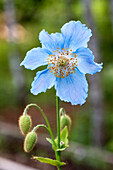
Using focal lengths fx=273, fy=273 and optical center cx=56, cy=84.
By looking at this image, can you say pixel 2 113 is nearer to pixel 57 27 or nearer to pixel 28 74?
pixel 28 74

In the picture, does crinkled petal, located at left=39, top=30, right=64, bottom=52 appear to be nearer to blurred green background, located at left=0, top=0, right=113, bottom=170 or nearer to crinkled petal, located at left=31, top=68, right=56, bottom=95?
crinkled petal, located at left=31, top=68, right=56, bottom=95

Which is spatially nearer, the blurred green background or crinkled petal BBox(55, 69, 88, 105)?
crinkled petal BBox(55, 69, 88, 105)

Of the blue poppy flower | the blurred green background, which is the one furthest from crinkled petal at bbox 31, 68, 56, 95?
the blurred green background

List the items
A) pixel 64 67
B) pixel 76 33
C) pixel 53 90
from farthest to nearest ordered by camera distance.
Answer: pixel 53 90
pixel 64 67
pixel 76 33

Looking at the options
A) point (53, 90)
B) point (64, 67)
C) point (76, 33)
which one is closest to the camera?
point (76, 33)

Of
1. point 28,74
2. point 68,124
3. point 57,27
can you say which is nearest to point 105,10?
point 57,27

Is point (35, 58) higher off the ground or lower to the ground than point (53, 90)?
lower

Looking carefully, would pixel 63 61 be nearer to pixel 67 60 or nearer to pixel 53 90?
pixel 67 60

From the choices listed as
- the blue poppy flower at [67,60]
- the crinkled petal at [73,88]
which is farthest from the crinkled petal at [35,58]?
the crinkled petal at [73,88]

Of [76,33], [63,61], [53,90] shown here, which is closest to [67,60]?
[63,61]
